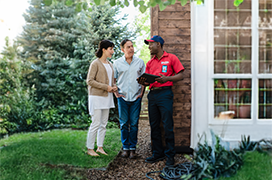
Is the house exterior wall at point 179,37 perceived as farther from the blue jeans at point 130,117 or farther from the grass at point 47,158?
the grass at point 47,158

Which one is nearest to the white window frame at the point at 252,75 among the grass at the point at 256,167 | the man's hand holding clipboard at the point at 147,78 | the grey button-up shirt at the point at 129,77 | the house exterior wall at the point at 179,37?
the house exterior wall at the point at 179,37

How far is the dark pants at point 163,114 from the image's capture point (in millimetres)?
2959

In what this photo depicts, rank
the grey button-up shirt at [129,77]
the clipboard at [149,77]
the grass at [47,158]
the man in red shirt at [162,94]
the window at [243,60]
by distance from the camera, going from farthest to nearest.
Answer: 1. the grey button-up shirt at [129,77]
2. the window at [243,60]
3. the man in red shirt at [162,94]
4. the clipboard at [149,77]
5. the grass at [47,158]

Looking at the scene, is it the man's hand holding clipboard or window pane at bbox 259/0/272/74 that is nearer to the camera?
the man's hand holding clipboard

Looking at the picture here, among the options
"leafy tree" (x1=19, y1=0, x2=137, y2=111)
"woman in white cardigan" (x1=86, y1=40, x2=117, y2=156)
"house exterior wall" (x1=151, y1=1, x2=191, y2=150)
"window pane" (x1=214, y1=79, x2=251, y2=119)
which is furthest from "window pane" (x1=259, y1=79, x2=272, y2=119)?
"leafy tree" (x1=19, y1=0, x2=137, y2=111)

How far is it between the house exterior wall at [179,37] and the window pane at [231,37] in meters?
0.42

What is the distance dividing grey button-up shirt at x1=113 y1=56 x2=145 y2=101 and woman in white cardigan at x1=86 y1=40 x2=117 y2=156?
0.15 m

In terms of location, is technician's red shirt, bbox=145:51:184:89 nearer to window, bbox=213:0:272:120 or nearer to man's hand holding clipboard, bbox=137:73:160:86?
man's hand holding clipboard, bbox=137:73:160:86

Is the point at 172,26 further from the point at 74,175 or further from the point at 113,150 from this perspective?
the point at 74,175

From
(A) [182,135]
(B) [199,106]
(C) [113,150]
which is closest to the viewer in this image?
(B) [199,106]

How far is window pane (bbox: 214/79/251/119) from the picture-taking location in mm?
3113

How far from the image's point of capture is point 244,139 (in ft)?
9.86

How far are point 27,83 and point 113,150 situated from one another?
4.39 metres

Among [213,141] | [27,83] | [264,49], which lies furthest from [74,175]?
[27,83]
